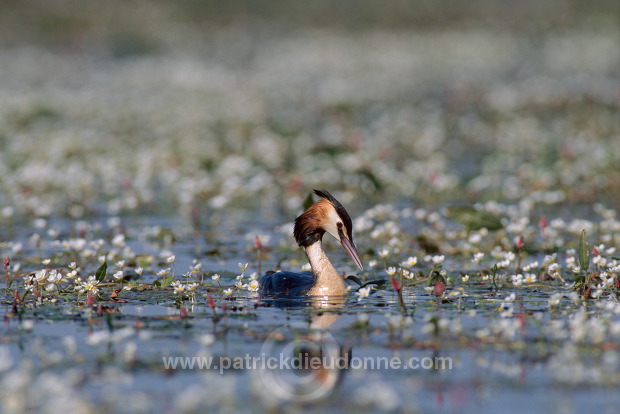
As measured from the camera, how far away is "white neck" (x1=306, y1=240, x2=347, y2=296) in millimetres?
9969

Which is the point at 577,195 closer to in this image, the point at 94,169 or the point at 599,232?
the point at 599,232

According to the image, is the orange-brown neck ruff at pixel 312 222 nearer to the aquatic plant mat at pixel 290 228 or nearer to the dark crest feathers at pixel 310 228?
the dark crest feathers at pixel 310 228

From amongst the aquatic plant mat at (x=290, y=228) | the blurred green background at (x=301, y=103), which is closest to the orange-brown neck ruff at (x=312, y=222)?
the aquatic plant mat at (x=290, y=228)

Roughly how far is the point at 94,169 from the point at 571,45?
24653mm

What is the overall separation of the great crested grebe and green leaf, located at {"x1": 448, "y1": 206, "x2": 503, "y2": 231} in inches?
83.5

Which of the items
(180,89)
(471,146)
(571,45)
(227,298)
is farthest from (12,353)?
(571,45)

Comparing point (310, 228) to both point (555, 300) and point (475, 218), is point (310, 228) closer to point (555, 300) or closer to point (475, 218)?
point (475, 218)

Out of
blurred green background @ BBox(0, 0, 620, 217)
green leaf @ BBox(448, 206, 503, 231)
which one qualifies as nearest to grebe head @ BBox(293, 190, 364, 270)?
green leaf @ BBox(448, 206, 503, 231)

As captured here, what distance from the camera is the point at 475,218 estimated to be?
12203mm

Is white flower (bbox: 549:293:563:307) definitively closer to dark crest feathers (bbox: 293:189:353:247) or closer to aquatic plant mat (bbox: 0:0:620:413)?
aquatic plant mat (bbox: 0:0:620:413)

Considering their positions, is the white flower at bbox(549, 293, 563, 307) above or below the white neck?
below

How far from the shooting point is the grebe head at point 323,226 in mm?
10414

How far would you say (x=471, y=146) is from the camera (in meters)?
21.2

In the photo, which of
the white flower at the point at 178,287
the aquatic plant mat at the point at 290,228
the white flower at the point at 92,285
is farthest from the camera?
the white flower at the point at 178,287
